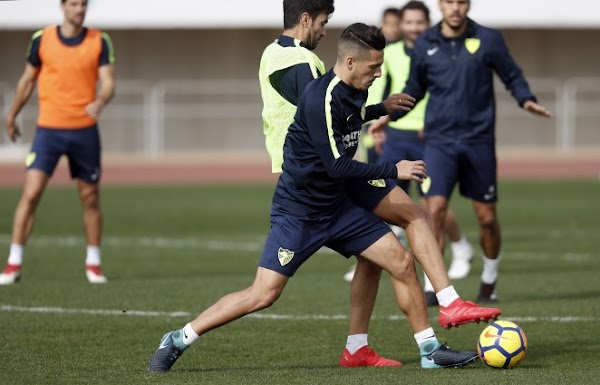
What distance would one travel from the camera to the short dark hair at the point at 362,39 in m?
7.57

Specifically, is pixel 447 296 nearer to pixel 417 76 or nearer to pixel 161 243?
pixel 417 76

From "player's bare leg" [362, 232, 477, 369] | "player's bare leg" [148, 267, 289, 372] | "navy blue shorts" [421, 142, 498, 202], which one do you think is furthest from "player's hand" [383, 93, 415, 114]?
"navy blue shorts" [421, 142, 498, 202]

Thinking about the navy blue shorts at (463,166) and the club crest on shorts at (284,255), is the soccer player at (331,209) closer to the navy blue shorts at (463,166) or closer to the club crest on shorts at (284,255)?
the club crest on shorts at (284,255)

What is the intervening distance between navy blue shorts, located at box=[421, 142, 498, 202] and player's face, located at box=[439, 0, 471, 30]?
961mm

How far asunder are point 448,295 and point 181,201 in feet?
53.5

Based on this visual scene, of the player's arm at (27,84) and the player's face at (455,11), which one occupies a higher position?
the player's face at (455,11)

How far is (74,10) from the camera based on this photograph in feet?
40.8

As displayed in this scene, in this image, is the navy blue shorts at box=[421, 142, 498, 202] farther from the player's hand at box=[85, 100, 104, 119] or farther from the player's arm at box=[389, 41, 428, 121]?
the player's hand at box=[85, 100, 104, 119]

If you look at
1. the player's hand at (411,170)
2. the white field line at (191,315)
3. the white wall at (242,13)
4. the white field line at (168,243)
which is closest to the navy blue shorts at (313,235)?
the player's hand at (411,170)

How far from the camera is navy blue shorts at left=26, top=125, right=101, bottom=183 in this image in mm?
12555

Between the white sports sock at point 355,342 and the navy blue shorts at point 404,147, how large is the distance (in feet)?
16.7

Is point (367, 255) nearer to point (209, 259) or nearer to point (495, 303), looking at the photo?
point (495, 303)

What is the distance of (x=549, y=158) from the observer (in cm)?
3478

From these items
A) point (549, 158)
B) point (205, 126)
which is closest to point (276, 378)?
point (549, 158)
